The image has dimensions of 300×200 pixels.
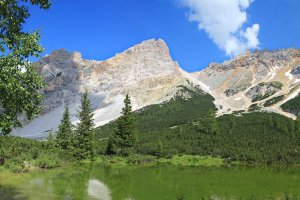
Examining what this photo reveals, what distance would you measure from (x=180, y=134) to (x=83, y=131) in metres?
65.1

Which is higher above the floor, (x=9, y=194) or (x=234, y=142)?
(x=234, y=142)

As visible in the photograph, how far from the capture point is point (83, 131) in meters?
79.6

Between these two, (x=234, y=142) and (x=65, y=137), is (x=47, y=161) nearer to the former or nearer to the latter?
(x=65, y=137)

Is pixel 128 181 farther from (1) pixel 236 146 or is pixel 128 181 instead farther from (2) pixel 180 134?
(2) pixel 180 134

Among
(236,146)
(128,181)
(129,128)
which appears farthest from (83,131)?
(236,146)

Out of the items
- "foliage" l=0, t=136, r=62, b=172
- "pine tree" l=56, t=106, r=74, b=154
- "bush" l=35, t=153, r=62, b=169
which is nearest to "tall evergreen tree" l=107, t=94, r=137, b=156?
"pine tree" l=56, t=106, r=74, b=154

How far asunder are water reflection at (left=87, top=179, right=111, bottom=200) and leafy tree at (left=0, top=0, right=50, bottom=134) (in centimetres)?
1494

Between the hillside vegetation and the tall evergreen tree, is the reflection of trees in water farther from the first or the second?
the hillside vegetation

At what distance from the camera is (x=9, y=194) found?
3203cm

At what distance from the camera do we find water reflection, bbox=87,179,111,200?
32969 millimetres

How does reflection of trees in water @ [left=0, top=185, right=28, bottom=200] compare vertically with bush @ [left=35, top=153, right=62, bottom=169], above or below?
below

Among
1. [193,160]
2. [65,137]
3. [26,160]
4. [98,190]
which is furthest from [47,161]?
[193,160]

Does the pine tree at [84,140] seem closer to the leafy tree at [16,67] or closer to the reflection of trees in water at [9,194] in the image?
the reflection of trees in water at [9,194]

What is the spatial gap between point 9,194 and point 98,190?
28.5ft
